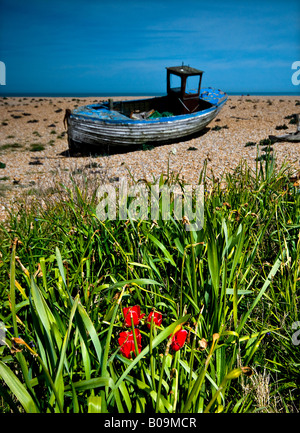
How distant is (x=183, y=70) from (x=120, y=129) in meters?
3.81

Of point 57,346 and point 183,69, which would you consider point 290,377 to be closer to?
point 57,346

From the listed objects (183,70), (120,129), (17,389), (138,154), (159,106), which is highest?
(183,70)

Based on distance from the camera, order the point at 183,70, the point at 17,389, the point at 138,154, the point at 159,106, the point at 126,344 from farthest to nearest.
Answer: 1. the point at 159,106
2. the point at 183,70
3. the point at 138,154
4. the point at 126,344
5. the point at 17,389

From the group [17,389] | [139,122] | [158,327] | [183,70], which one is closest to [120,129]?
[139,122]

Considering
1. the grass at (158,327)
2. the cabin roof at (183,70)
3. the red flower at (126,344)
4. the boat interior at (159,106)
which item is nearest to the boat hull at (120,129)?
the cabin roof at (183,70)

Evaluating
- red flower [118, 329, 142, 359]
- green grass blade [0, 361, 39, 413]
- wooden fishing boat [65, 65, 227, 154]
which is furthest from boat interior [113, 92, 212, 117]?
green grass blade [0, 361, 39, 413]

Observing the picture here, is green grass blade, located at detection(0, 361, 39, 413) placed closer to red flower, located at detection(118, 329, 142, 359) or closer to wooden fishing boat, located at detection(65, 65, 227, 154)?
red flower, located at detection(118, 329, 142, 359)

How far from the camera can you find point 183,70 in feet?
39.9

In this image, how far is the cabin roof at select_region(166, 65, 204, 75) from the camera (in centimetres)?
1190

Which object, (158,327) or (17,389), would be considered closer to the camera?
(17,389)

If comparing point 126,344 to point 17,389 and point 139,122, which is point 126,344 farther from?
point 139,122

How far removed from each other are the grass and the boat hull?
786 cm
